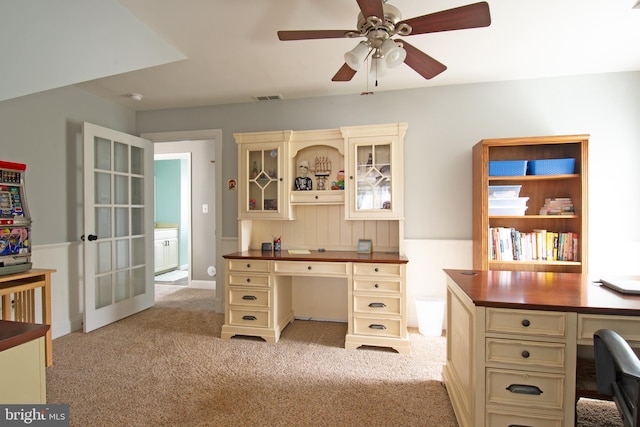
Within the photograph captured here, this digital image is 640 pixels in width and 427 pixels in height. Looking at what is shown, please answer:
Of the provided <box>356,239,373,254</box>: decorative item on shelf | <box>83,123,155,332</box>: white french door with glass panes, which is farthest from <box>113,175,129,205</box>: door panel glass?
<box>356,239,373,254</box>: decorative item on shelf

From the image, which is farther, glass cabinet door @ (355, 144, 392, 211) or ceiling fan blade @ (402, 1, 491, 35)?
glass cabinet door @ (355, 144, 392, 211)

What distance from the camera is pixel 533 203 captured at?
286 centimetres

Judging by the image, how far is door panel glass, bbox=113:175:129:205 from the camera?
11.0ft

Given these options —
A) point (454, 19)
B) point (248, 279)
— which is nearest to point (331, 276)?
point (248, 279)

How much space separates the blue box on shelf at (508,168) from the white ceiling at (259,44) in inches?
32.4

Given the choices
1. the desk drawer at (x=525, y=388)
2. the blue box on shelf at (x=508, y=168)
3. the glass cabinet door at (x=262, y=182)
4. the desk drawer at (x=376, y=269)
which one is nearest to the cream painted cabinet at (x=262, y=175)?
the glass cabinet door at (x=262, y=182)

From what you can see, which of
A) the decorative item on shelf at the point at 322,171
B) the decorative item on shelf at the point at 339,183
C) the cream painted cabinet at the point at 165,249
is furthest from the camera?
the cream painted cabinet at the point at 165,249

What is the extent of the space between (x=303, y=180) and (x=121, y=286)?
2338 millimetres

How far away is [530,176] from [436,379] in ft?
5.96

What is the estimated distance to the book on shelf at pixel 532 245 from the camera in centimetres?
264

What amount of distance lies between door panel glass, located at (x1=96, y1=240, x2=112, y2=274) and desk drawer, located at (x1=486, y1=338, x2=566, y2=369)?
347 cm

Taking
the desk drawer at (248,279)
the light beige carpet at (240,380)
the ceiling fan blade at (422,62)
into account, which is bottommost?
the light beige carpet at (240,380)

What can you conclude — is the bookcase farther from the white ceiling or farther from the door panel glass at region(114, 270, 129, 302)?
the door panel glass at region(114, 270, 129, 302)

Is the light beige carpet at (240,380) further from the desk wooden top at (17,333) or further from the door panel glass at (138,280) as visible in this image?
the desk wooden top at (17,333)
